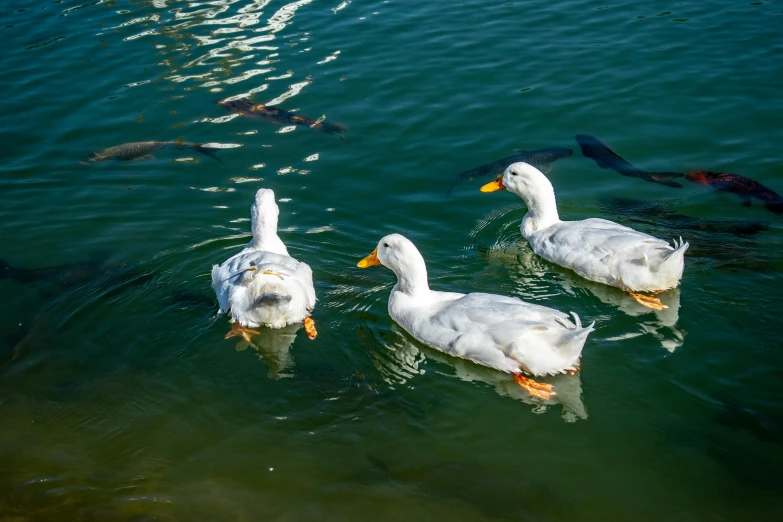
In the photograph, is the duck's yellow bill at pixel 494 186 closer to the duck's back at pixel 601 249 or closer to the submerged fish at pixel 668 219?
the duck's back at pixel 601 249

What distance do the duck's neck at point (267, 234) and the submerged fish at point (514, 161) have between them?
263cm

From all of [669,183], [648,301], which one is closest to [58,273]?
[648,301]

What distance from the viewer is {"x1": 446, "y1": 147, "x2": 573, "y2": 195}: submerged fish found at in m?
10.5

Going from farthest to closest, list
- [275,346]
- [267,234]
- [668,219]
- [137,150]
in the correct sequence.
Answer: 1. [137,150]
2. [668,219]
3. [267,234]
4. [275,346]

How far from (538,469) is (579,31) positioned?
985 cm

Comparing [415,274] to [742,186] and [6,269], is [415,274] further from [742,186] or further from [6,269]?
[6,269]

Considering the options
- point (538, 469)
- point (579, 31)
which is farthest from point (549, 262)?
point (579, 31)

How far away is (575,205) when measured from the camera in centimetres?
1010

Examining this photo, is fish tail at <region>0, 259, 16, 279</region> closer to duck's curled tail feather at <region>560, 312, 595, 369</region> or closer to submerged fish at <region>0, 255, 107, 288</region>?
submerged fish at <region>0, 255, 107, 288</region>

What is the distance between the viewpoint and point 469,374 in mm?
7195

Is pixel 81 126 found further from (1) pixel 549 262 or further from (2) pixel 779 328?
(2) pixel 779 328

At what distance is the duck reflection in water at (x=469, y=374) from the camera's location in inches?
264

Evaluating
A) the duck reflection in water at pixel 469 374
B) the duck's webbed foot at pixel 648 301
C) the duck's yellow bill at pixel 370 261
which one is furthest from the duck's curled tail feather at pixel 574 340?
the duck's yellow bill at pixel 370 261

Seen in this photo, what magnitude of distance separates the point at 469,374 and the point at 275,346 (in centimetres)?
→ 192
